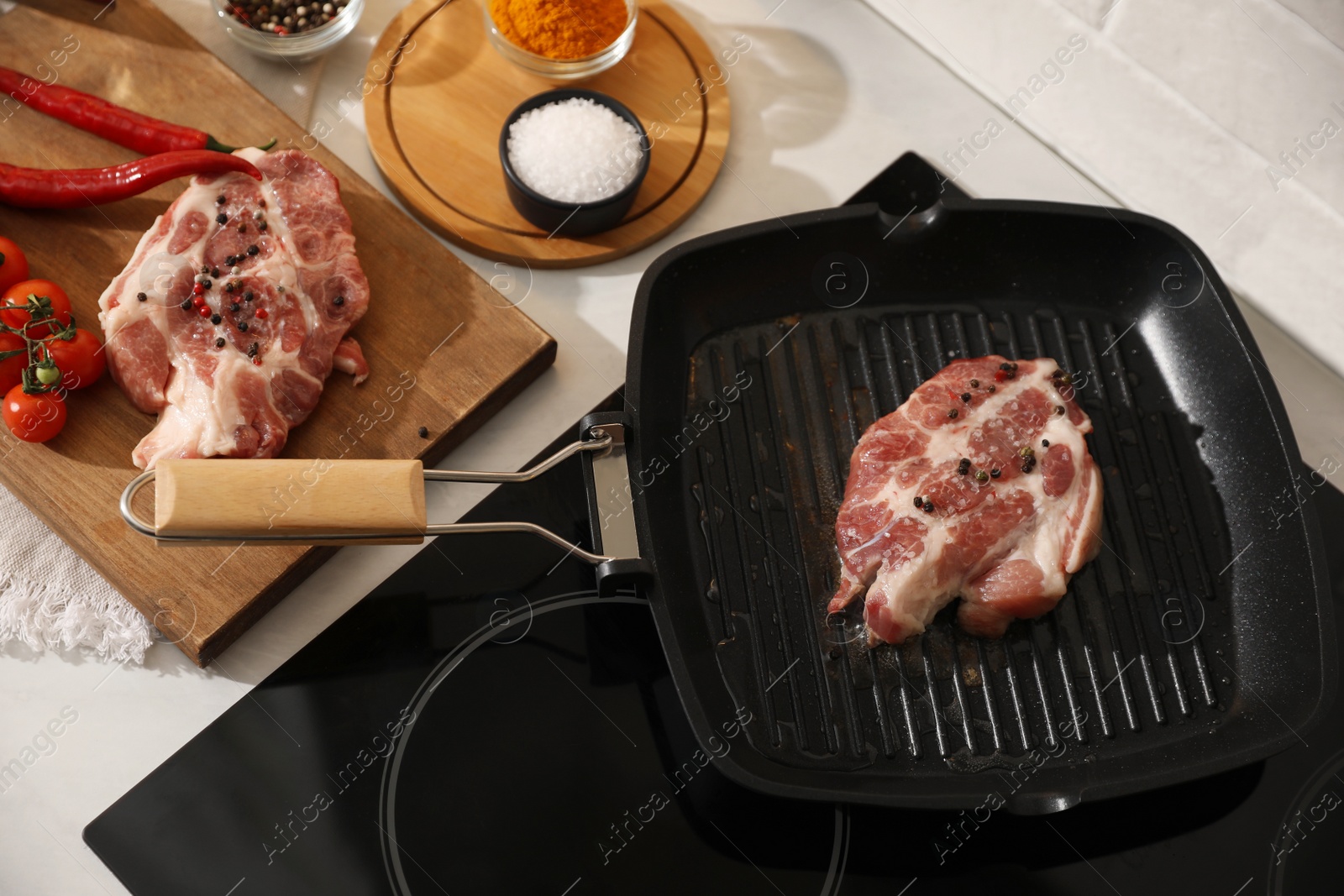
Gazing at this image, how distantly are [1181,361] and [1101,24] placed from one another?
2.95ft

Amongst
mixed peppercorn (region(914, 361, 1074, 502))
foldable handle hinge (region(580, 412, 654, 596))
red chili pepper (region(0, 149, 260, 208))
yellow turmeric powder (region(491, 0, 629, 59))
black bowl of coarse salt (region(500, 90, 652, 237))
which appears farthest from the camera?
yellow turmeric powder (region(491, 0, 629, 59))

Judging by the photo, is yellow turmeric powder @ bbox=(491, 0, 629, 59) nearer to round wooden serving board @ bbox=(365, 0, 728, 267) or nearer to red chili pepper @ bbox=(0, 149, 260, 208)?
round wooden serving board @ bbox=(365, 0, 728, 267)

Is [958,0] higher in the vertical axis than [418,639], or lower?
higher

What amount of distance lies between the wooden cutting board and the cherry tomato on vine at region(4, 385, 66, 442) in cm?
5

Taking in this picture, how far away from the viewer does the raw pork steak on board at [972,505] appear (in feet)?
7.32

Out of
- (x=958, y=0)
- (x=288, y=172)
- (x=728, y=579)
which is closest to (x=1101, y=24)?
(x=958, y=0)

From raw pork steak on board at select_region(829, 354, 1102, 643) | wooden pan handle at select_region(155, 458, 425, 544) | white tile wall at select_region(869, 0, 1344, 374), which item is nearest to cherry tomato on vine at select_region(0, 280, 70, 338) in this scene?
wooden pan handle at select_region(155, 458, 425, 544)

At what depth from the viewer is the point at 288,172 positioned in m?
2.53

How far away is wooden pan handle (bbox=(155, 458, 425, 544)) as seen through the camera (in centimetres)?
189

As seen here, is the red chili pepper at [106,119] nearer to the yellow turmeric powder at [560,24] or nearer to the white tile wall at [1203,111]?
the yellow turmeric powder at [560,24]

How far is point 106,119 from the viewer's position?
2543 millimetres

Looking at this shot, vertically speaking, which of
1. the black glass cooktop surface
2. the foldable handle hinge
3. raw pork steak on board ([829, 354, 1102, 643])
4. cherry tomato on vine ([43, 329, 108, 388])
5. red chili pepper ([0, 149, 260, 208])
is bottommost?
the black glass cooktop surface

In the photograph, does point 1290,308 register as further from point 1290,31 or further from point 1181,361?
point 1290,31

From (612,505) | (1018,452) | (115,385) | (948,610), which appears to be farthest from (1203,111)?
(115,385)
